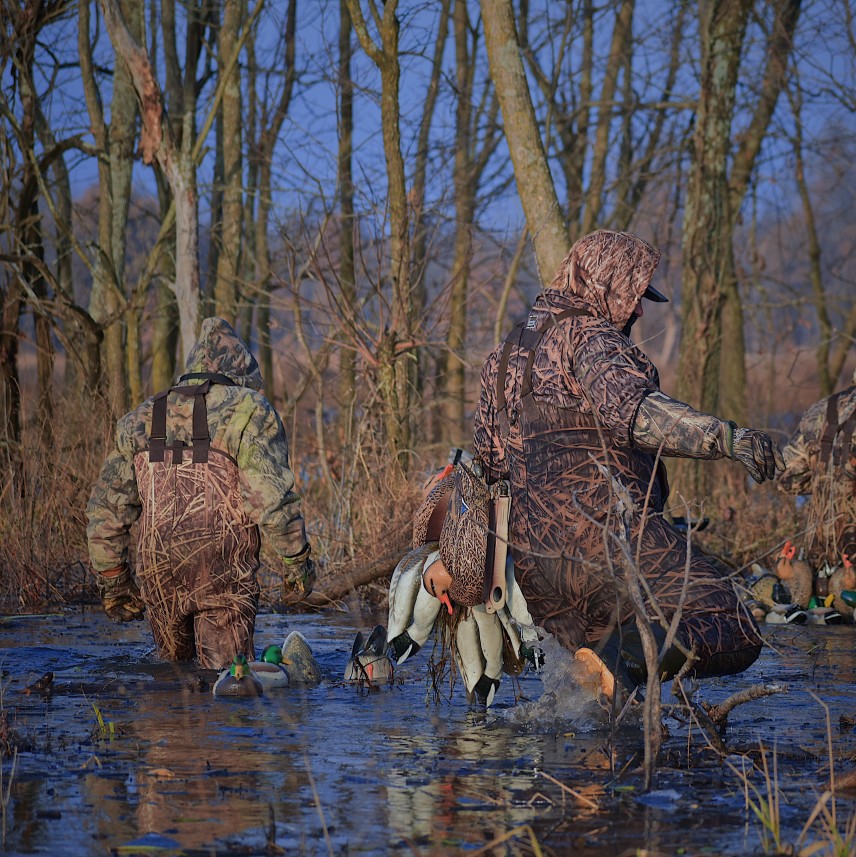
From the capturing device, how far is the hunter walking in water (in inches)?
190

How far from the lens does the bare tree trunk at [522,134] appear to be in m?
10.4

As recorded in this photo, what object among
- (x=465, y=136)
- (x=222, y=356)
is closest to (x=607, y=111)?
(x=465, y=136)

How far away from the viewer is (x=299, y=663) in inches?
259

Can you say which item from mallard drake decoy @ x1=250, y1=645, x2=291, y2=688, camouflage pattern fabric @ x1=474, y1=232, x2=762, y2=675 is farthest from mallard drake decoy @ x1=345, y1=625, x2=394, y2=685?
camouflage pattern fabric @ x1=474, y1=232, x2=762, y2=675

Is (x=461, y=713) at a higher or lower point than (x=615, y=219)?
lower

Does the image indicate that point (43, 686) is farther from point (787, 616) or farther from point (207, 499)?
point (787, 616)

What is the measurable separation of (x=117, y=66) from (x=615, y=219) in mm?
11123

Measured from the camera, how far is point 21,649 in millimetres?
7578

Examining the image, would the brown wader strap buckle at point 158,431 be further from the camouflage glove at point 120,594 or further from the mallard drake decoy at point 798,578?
the mallard drake decoy at point 798,578

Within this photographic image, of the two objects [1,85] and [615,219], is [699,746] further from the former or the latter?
[615,219]

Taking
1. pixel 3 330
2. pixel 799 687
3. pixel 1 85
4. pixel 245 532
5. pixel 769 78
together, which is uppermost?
pixel 769 78

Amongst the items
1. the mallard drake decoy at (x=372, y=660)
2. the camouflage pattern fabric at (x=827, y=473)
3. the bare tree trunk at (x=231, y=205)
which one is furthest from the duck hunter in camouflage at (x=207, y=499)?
the bare tree trunk at (x=231, y=205)

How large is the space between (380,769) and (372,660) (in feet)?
6.29

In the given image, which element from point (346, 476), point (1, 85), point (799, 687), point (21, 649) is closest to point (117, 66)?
point (1, 85)
